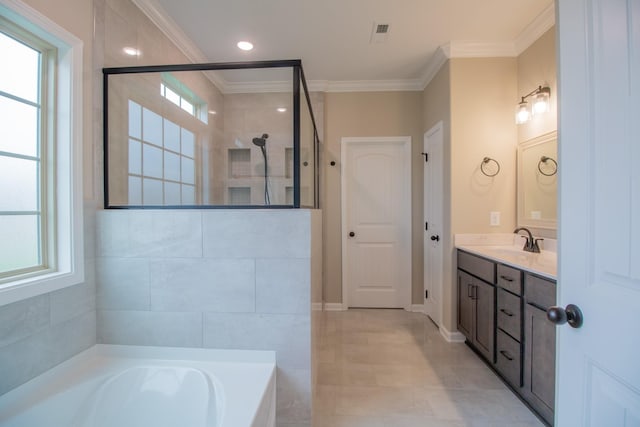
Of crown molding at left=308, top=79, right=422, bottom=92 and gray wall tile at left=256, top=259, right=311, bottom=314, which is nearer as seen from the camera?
gray wall tile at left=256, top=259, right=311, bottom=314

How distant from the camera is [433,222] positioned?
9.43 feet

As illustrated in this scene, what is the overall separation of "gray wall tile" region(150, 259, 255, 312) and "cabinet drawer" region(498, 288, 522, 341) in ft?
5.39

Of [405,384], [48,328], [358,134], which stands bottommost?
[405,384]

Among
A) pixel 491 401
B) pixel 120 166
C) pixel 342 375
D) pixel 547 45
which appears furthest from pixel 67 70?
pixel 547 45

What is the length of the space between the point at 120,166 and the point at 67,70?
1.65ft

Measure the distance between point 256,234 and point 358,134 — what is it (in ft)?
7.49

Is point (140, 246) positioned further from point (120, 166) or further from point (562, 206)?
point (562, 206)

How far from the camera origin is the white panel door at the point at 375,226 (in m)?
3.22

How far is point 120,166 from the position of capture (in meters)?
1.56

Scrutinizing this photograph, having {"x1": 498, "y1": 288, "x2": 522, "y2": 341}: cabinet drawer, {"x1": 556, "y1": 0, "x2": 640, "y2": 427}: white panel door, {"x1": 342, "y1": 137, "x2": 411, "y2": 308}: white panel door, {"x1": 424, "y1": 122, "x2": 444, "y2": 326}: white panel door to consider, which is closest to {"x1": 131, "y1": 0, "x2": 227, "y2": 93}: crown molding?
{"x1": 342, "y1": 137, "x2": 411, "y2": 308}: white panel door

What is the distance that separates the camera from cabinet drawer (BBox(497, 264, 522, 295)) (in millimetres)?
1671

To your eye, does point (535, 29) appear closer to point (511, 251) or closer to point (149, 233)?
point (511, 251)

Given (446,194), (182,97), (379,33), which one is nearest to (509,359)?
(446,194)

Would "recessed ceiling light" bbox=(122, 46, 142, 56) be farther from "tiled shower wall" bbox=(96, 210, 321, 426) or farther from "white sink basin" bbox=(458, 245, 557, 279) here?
"white sink basin" bbox=(458, 245, 557, 279)
